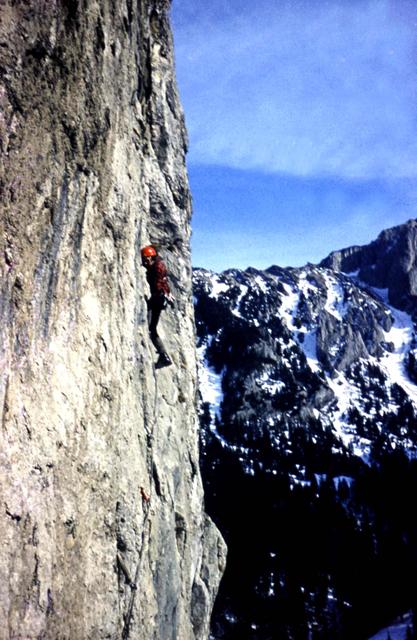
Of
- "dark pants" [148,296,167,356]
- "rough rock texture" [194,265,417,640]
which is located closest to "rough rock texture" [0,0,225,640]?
"dark pants" [148,296,167,356]

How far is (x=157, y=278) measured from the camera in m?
12.6

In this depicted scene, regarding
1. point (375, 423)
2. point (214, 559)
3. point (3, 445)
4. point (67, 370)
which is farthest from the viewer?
point (375, 423)

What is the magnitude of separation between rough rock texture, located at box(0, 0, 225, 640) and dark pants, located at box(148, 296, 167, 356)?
0.74 meters

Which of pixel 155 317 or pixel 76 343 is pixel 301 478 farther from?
pixel 76 343

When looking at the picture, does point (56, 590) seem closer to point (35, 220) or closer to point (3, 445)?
point (3, 445)

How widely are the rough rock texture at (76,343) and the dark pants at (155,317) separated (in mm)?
737

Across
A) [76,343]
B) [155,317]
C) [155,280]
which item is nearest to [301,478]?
[155,317]

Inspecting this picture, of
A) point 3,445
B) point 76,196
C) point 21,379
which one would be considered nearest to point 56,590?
point 3,445

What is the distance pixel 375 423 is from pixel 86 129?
177 meters

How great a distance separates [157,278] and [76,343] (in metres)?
4.90

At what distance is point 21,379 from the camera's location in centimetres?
675

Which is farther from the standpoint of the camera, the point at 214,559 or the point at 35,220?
the point at 214,559

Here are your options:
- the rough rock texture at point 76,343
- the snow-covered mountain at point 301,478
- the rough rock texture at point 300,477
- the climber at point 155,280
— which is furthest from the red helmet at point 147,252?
the snow-covered mountain at point 301,478

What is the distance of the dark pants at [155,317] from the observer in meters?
Result: 12.9
